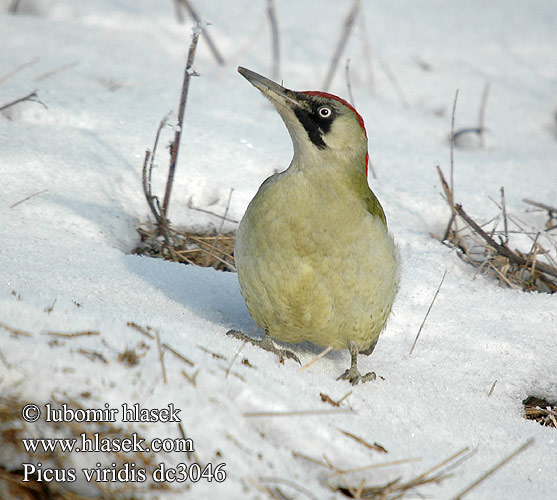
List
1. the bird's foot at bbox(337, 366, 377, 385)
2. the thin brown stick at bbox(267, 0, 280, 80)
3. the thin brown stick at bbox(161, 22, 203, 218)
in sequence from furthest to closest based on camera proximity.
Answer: the thin brown stick at bbox(267, 0, 280, 80)
the thin brown stick at bbox(161, 22, 203, 218)
the bird's foot at bbox(337, 366, 377, 385)

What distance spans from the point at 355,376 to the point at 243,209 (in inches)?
73.7

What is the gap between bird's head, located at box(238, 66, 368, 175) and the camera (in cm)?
294

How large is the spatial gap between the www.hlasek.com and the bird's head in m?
1.45

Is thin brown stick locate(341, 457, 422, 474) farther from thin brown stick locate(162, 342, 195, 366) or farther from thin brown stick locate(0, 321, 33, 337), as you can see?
thin brown stick locate(0, 321, 33, 337)

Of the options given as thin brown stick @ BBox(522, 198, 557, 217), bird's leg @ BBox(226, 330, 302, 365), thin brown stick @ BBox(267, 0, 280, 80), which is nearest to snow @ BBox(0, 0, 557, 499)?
bird's leg @ BBox(226, 330, 302, 365)

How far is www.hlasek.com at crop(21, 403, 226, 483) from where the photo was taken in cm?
193

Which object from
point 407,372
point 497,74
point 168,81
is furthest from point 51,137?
point 497,74

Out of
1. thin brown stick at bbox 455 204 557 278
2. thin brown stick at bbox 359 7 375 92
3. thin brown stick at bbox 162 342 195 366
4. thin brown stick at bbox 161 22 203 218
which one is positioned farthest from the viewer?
thin brown stick at bbox 359 7 375 92

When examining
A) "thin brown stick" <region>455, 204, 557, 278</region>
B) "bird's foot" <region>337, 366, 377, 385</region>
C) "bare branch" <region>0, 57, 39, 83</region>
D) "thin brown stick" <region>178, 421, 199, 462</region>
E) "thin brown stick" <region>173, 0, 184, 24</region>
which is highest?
"thin brown stick" <region>173, 0, 184, 24</region>

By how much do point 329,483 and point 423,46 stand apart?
6.58 m

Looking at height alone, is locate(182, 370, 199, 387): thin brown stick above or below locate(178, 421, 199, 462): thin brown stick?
above

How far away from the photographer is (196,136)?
5.15 m

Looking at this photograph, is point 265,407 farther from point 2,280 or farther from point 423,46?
point 423,46

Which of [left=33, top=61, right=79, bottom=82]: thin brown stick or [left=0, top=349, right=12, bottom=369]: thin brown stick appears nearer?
[left=0, top=349, right=12, bottom=369]: thin brown stick
